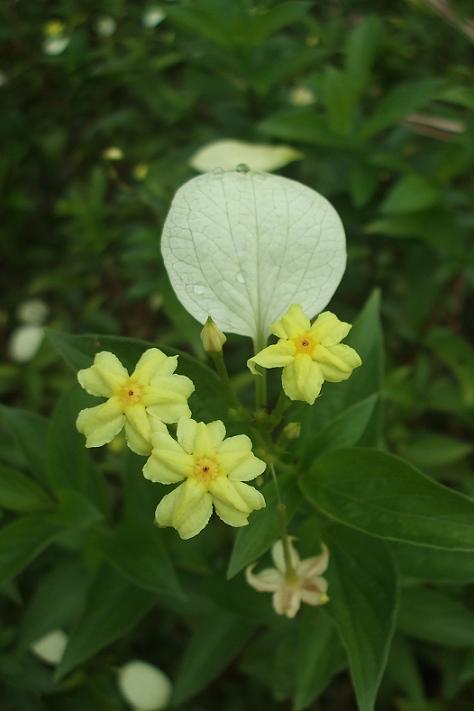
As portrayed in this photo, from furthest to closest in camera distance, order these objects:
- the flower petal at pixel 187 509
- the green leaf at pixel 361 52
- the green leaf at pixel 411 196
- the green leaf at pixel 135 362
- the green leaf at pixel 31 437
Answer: the green leaf at pixel 361 52 < the green leaf at pixel 411 196 < the green leaf at pixel 31 437 < the green leaf at pixel 135 362 < the flower petal at pixel 187 509

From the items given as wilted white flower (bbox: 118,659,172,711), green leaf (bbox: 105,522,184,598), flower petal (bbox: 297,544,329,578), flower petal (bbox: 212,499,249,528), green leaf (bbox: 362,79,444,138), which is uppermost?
flower petal (bbox: 212,499,249,528)

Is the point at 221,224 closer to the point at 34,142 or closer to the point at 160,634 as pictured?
the point at 160,634

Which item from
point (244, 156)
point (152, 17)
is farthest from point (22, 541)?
point (152, 17)

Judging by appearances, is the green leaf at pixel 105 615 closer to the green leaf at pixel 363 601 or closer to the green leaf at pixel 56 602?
the green leaf at pixel 56 602

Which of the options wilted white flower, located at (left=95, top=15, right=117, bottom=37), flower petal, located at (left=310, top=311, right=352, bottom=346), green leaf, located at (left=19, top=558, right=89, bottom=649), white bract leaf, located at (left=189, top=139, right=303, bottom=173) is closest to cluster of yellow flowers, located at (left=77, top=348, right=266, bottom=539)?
flower petal, located at (left=310, top=311, right=352, bottom=346)

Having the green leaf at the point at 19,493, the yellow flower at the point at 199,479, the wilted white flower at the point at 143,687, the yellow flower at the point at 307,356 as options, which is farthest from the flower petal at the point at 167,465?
the wilted white flower at the point at 143,687

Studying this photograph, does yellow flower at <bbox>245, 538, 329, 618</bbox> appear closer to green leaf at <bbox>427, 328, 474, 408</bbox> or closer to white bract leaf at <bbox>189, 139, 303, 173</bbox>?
green leaf at <bbox>427, 328, 474, 408</bbox>
